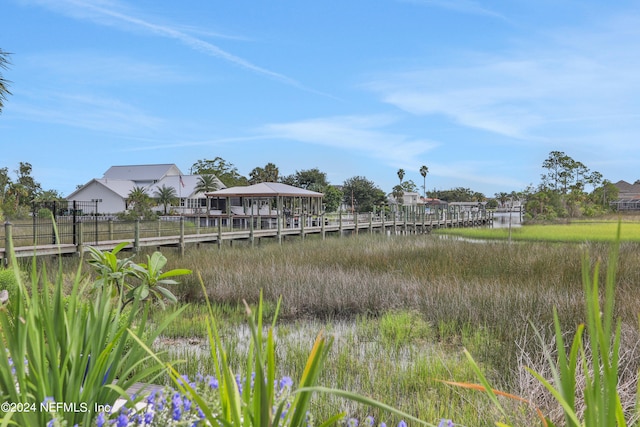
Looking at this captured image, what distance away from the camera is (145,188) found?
53031 millimetres

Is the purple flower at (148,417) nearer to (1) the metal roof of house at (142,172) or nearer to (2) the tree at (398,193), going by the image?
(1) the metal roof of house at (142,172)

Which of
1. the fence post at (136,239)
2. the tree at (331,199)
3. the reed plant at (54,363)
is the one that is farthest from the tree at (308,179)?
the reed plant at (54,363)

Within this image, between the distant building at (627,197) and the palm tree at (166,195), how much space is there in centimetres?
6040

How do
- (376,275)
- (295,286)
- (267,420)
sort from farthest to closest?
(376,275)
(295,286)
(267,420)

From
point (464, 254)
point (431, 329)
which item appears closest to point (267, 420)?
point (431, 329)

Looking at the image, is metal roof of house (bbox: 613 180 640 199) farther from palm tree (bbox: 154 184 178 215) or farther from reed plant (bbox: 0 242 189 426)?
reed plant (bbox: 0 242 189 426)

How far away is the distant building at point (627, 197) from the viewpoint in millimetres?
85688

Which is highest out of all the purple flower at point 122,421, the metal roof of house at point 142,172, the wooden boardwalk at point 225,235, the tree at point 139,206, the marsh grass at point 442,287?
the metal roof of house at point 142,172

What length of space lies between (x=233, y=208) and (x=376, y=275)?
30.3 metres

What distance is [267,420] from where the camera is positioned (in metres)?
1.27

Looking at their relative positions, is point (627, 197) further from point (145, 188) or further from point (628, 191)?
point (145, 188)

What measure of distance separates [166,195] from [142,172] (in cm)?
1041

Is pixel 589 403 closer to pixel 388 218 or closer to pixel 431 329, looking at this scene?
pixel 431 329

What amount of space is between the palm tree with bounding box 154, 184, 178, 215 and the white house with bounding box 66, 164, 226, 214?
0.49m
